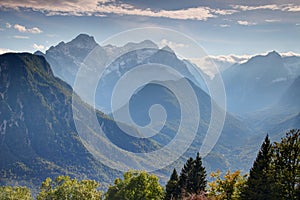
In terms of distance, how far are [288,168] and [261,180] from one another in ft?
13.5

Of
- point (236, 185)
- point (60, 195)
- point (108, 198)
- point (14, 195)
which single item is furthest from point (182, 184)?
point (14, 195)

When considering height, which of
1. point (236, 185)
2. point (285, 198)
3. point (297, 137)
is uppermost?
point (297, 137)

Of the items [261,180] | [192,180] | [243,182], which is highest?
[192,180]

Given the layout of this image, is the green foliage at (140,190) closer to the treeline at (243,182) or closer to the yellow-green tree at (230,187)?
the treeline at (243,182)

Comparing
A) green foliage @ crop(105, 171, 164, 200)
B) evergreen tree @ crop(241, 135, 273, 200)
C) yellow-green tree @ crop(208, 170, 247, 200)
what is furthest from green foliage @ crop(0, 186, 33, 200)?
evergreen tree @ crop(241, 135, 273, 200)

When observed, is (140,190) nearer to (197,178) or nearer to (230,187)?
(197,178)

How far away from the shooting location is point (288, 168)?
171 ft

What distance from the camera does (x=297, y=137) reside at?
170 ft

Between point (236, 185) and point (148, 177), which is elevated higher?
point (148, 177)

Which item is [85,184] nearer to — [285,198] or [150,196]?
[150,196]

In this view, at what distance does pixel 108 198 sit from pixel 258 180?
48.8 metres

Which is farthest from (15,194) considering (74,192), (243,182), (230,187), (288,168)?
(288,168)

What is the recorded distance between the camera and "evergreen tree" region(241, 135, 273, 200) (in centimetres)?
5219

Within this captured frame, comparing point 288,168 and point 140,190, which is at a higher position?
point 140,190
